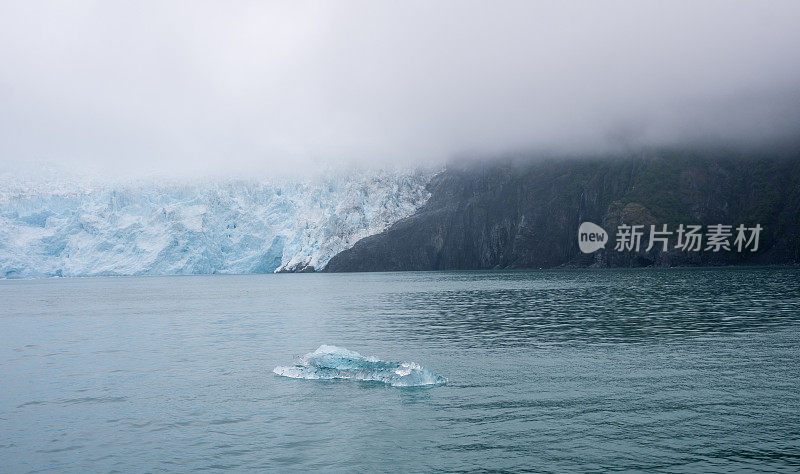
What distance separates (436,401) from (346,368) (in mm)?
7714

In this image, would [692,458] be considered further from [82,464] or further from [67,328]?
[67,328]

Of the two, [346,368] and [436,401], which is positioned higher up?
[436,401]

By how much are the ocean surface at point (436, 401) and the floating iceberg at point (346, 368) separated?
2.70 feet

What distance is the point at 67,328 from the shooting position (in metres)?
61.6

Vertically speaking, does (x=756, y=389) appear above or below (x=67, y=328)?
above

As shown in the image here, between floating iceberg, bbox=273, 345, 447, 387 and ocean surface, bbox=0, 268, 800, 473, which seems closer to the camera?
ocean surface, bbox=0, 268, 800, 473

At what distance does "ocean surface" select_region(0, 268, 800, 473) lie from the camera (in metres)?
18.4

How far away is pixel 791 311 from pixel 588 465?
4631 cm

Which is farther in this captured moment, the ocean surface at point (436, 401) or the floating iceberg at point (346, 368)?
the floating iceberg at point (346, 368)

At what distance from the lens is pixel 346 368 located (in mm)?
31281

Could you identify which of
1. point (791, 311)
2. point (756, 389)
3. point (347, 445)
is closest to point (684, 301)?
point (791, 311)

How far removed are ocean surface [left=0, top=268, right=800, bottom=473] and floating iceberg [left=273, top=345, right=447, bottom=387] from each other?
82 centimetres

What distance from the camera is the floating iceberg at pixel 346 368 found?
94.5ft

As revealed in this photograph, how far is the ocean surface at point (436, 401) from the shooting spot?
1841 centimetres
